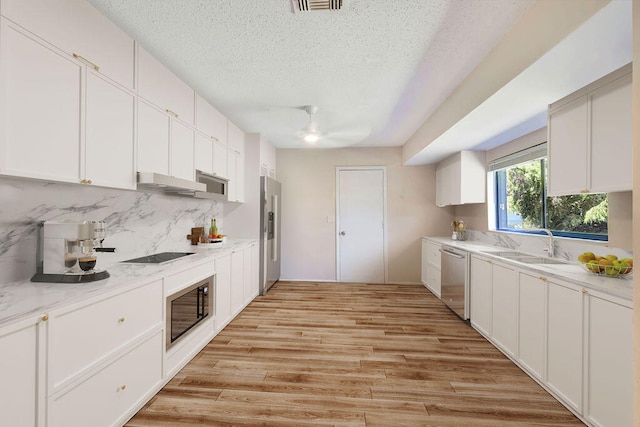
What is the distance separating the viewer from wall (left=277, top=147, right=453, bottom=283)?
203 inches

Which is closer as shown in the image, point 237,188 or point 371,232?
point 237,188

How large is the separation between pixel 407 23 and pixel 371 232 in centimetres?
376

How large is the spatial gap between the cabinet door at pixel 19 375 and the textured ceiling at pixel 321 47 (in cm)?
184

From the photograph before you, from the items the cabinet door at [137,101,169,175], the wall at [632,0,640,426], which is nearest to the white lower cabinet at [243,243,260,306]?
the cabinet door at [137,101,169,175]

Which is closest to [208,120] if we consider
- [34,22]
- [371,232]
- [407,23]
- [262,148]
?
[262,148]

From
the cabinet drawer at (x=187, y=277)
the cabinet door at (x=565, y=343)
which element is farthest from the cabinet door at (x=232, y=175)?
the cabinet door at (x=565, y=343)

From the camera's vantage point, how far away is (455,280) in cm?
347

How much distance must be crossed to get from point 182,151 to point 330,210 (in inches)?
121

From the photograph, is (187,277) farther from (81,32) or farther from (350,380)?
(81,32)

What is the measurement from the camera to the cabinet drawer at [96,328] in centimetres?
124

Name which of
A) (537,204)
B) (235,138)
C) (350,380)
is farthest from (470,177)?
(235,138)

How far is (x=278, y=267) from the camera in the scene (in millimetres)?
5059

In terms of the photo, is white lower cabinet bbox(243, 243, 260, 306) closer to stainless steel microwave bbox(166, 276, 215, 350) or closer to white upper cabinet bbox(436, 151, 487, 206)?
stainless steel microwave bbox(166, 276, 215, 350)

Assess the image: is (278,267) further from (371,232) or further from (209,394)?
(209,394)
